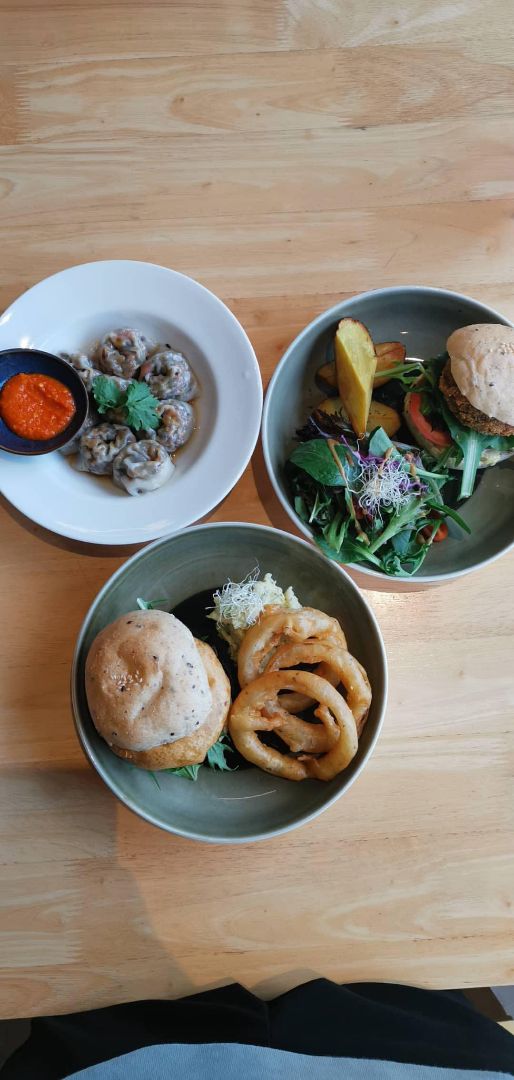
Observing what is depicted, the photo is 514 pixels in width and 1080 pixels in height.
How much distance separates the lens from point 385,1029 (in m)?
2.15

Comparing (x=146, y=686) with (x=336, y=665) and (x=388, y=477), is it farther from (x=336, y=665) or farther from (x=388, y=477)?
(x=388, y=477)

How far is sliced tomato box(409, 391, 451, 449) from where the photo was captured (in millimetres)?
2299

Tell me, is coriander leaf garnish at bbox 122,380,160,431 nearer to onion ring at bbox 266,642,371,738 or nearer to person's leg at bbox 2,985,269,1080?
onion ring at bbox 266,642,371,738

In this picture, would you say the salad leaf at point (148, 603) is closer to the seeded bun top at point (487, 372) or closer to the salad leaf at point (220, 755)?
the salad leaf at point (220, 755)

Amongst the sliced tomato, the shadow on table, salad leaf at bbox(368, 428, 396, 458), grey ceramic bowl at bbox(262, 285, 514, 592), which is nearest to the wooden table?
the shadow on table

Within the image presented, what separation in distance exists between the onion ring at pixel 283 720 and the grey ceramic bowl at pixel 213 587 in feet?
0.23

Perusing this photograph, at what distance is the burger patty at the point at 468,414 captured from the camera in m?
2.18

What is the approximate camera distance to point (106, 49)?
249 centimetres

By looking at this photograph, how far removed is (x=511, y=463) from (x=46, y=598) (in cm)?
157

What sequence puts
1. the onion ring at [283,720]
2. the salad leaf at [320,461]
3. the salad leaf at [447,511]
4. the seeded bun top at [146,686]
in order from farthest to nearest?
the salad leaf at [447,511] < the salad leaf at [320,461] < the onion ring at [283,720] < the seeded bun top at [146,686]

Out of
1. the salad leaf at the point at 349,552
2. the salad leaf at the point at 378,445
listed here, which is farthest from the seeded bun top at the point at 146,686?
the salad leaf at the point at 378,445

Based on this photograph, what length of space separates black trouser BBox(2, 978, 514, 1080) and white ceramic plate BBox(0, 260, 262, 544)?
4.68 feet

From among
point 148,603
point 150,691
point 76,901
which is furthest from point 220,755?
point 76,901

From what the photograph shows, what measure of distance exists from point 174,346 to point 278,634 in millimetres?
982
